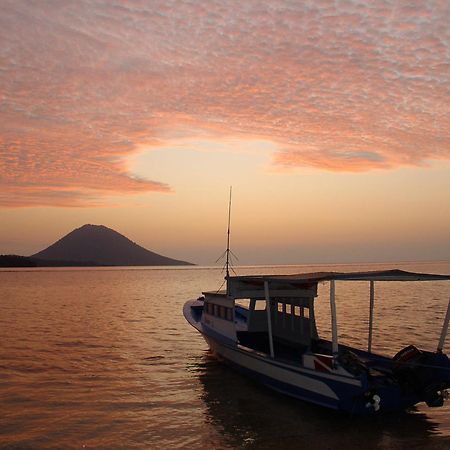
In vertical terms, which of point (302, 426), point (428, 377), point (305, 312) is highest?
point (305, 312)

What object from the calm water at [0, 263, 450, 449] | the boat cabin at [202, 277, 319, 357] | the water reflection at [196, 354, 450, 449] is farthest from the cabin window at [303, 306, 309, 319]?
the water reflection at [196, 354, 450, 449]

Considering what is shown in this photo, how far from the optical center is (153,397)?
16109 mm

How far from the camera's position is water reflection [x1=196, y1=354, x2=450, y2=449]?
1188 centimetres

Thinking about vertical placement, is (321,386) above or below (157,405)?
above

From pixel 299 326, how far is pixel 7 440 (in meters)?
10.3

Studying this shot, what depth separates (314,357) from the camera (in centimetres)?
1334

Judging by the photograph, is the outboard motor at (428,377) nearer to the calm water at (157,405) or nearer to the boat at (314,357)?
the boat at (314,357)

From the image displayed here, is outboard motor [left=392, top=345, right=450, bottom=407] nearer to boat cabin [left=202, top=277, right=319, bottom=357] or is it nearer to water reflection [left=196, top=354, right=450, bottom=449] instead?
water reflection [left=196, top=354, right=450, bottom=449]

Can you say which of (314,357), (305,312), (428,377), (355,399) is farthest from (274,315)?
(428,377)

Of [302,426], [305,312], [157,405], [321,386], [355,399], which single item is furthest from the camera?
[305,312]

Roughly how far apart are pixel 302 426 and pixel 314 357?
5.90ft

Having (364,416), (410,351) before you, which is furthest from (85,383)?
(410,351)

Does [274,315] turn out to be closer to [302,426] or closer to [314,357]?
[314,357]

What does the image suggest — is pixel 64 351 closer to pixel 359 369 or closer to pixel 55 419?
pixel 55 419
